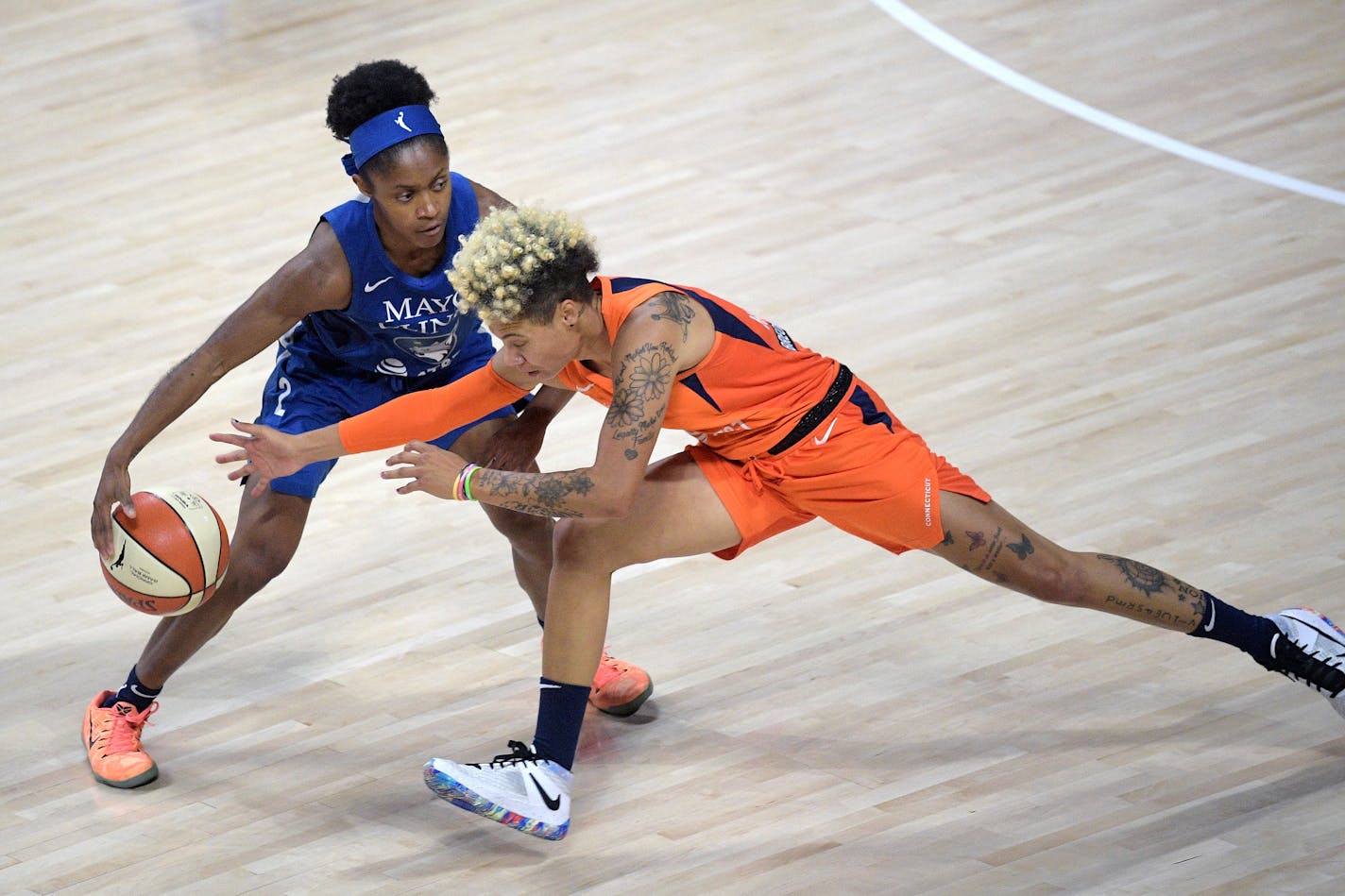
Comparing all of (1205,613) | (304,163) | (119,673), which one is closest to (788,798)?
(1205,613)

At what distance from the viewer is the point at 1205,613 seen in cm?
388

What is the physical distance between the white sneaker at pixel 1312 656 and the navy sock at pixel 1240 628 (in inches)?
0.6

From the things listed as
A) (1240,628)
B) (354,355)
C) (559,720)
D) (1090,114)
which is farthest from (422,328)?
(1090,114)

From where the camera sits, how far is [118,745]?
162 inches

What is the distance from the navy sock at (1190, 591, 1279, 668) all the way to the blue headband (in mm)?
1996

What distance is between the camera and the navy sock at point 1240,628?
3.88m

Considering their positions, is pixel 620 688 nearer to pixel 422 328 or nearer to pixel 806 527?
pixel 422 328

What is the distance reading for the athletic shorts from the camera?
13.7ft

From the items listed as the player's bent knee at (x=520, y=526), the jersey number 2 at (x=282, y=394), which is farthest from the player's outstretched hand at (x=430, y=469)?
the jersey number 2 at (x=282, y=394)

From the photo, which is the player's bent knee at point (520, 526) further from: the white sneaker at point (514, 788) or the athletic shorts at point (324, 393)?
the white sneaker at point (514, 788)

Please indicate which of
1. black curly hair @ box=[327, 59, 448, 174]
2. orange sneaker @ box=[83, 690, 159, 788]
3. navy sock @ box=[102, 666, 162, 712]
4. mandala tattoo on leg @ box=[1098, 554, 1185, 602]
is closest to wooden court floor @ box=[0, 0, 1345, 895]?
orange sneaker @ box=[83, 690, 159, 788]

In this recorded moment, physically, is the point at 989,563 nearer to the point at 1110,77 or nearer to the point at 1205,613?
the point at 1205,613

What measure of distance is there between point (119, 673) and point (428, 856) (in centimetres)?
131

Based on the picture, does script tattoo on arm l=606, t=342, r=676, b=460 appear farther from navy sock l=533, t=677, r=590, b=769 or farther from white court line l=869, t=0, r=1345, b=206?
white court line l=869, t=0, r=1345, b=206
